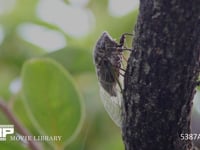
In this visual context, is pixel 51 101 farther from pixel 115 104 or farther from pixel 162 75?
pixel 162 75

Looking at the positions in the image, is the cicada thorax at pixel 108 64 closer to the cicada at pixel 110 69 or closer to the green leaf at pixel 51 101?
the cicada at pixel 110 69

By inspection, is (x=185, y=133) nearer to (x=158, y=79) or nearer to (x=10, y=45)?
(x=158, y=79)

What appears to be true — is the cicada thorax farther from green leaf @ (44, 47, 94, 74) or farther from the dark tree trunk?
green leaf @ (44, 47, 94, 74)

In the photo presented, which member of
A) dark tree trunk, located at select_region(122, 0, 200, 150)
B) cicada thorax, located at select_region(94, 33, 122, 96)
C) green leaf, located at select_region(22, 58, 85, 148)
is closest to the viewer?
dark tree trunk, located at select_region(122, 0, 200, 150)

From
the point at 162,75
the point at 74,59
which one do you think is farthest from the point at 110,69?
the point at 74,59

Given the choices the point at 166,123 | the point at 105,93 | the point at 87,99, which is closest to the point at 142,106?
the point at 166,123

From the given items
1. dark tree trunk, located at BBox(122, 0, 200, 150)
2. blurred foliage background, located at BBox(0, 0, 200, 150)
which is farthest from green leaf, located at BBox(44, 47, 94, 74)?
dark tree trunk, located at BBox(122, 0, 200, 150)
